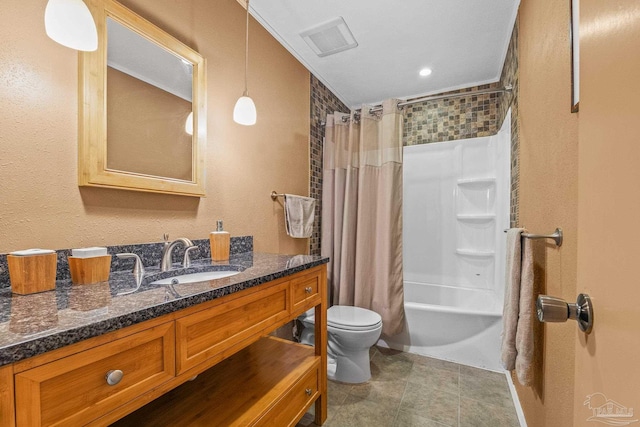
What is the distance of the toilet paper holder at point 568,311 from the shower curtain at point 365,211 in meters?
1.64

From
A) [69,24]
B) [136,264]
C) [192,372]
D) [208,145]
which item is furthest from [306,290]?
[69,24]

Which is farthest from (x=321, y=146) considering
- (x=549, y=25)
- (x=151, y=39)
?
(x=549, y=25)

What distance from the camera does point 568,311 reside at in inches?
19.8

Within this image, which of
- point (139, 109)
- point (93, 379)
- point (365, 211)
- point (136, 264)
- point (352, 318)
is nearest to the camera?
point (93, 379)

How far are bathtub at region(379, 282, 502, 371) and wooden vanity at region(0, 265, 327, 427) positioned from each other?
1047 mm

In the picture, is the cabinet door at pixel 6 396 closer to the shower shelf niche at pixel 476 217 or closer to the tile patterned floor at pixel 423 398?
the tile patterned floor at pixel 423 398

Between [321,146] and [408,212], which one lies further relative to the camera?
[408,212]

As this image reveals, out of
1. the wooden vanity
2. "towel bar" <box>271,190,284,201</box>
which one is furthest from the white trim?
"towel bar" <box>271,190,284,201</box>

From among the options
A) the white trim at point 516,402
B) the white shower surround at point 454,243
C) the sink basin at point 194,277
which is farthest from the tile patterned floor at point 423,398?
the sink basin at point 194,277

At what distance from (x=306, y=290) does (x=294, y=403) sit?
509 mm

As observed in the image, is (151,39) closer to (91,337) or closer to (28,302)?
(28,302)

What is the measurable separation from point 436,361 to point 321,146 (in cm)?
208

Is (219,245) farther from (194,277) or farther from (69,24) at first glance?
(69,24)

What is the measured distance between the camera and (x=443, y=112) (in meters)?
2.83
